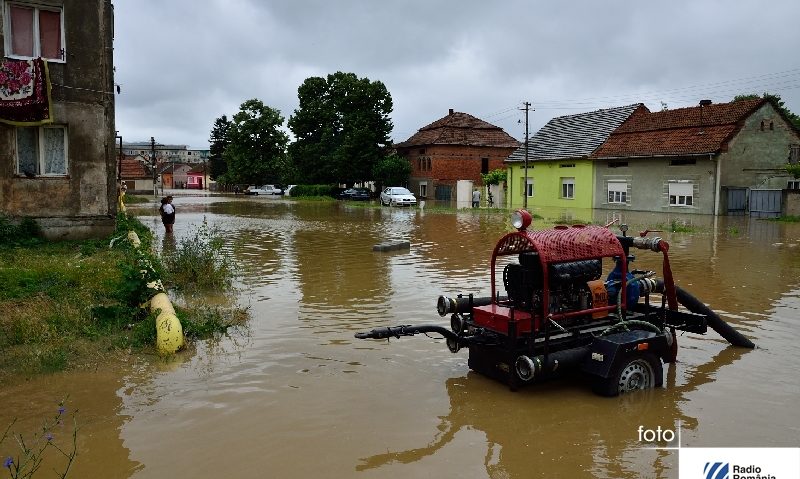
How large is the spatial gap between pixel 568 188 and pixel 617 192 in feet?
15.7

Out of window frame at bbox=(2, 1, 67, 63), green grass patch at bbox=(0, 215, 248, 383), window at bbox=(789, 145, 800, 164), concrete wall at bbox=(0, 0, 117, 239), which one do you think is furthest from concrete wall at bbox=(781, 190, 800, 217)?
window frame at bbox=(2, 1, 67, 63)

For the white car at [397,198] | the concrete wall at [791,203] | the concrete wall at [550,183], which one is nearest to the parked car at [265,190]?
the white car at [397,198]

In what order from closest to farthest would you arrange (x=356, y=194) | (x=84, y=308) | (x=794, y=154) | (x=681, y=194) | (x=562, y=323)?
(x=562, y=323), (x=84, y=308), (x=681, y=194), (x=794, y=154), (x=356, y=194)

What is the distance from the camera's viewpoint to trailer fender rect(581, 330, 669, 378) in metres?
6.38

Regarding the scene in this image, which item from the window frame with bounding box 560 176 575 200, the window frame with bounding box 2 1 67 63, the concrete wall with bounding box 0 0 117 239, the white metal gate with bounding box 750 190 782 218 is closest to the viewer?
the window frame with bounding box 2 1 67 63

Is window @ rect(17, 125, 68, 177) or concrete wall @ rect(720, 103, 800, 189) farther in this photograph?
concrete wall @ rect(720, 103, 800, 189)

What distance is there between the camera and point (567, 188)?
4472 cm

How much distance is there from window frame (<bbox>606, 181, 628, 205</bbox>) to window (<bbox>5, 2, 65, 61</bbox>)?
33334 mm

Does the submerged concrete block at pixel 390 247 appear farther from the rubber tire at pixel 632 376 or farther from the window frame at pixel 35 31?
the rubber tire at pixel 632 376

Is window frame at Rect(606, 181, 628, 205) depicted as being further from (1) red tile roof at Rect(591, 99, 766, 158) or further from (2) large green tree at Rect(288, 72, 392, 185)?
(2) large green tree at Rect(288, 72, 392, 185)

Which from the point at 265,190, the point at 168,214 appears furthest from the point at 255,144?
the point at 168,214

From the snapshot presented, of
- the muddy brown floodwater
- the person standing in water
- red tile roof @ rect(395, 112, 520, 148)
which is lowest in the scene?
the muddy brown floodwater

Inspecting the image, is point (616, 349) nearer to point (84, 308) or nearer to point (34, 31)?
point (84, 308)

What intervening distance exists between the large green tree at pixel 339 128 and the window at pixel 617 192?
2329cm
